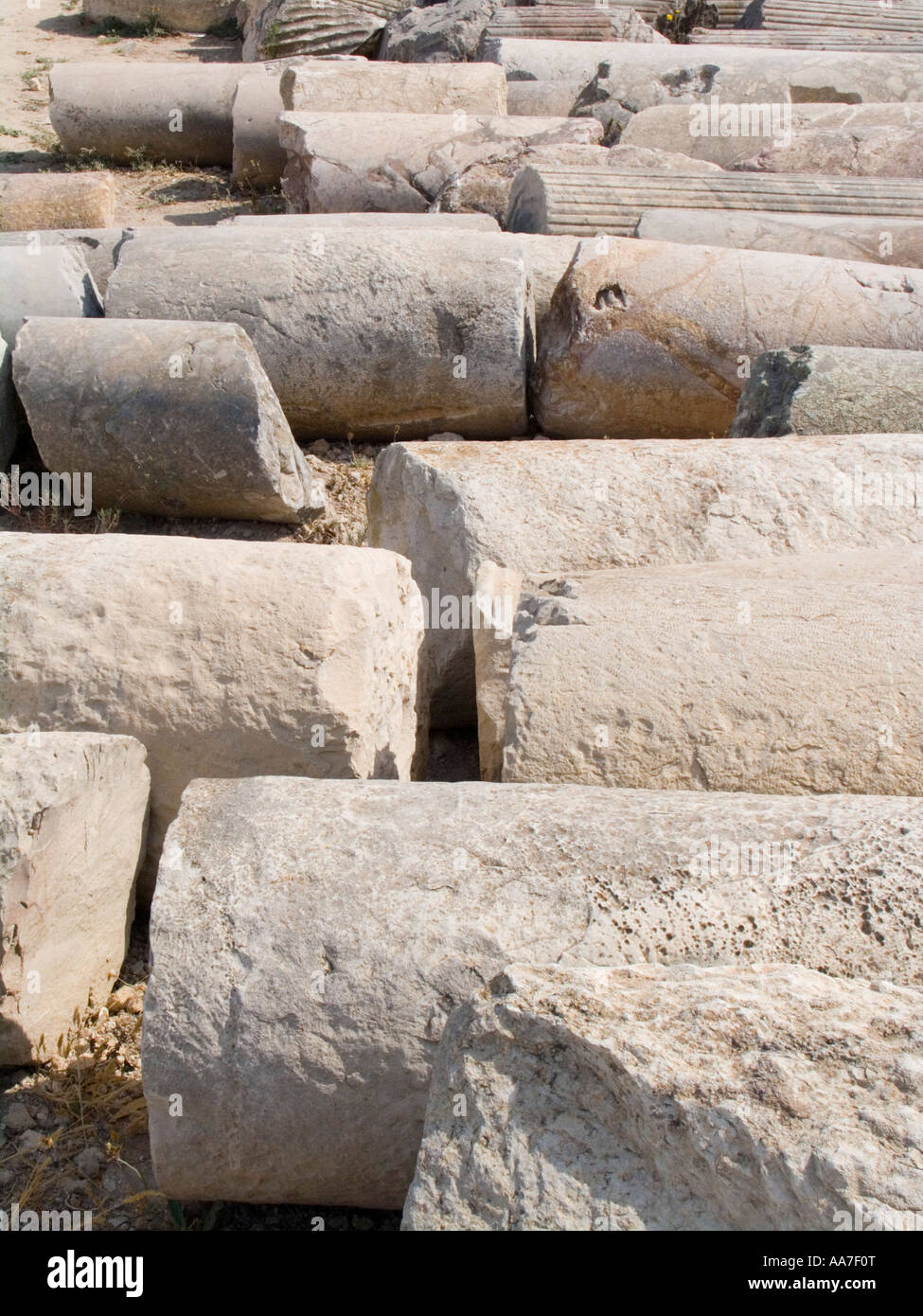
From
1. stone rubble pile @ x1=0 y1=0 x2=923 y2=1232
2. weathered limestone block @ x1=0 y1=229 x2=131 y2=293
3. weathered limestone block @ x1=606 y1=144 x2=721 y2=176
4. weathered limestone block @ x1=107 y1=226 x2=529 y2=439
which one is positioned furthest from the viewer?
weathered limestone block @ x1=606 y1=144 x2=721 y2=176

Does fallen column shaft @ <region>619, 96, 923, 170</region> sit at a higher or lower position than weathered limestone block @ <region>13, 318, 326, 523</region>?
higher

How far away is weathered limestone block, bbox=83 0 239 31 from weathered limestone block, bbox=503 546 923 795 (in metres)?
13.6

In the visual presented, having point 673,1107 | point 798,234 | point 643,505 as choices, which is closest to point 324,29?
point 798,234

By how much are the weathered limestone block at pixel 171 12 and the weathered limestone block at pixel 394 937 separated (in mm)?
14166

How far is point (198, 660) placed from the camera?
2936 millimetres

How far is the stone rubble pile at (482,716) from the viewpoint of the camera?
1.76m

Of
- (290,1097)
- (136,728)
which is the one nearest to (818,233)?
(136,728)

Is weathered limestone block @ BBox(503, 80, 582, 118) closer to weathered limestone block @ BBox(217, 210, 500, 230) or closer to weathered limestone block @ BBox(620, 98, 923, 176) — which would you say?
weathered limestone block @ BBox(620, 98, 923, 176)

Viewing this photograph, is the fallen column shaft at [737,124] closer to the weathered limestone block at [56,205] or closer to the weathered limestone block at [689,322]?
the weathered limestone block at [689,322]

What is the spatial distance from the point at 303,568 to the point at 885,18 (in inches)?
391

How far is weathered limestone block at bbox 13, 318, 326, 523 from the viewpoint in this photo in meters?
4.91

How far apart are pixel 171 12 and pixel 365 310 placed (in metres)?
10.7

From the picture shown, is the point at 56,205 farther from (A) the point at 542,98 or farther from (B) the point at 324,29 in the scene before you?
(B) the point at 324,29

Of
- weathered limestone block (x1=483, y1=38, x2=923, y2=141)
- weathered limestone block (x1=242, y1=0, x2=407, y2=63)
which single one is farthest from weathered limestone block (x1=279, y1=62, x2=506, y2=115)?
weathered limestone block (x1=242, y1=0, x2=407, y2=63)
